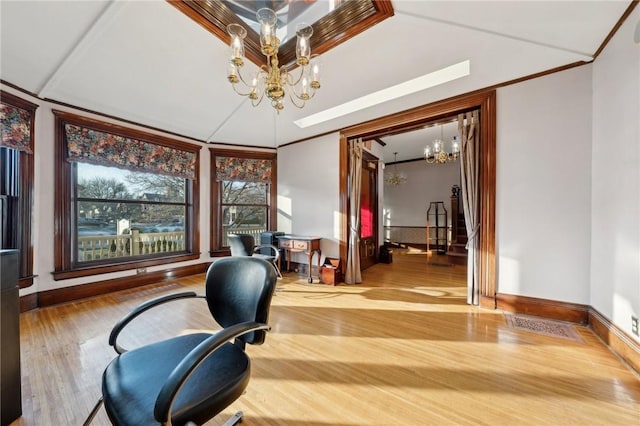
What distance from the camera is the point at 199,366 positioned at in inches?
42.6

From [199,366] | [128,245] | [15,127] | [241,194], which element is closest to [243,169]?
[241,194]

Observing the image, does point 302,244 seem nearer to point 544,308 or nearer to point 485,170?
point 485,170

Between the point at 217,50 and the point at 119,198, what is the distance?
9.05 ft

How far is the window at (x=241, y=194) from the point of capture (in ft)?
15.3

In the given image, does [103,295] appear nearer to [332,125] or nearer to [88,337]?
[88,337]

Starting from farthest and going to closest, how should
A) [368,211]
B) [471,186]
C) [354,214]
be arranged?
[368,211]
[354,214]
[471,186]

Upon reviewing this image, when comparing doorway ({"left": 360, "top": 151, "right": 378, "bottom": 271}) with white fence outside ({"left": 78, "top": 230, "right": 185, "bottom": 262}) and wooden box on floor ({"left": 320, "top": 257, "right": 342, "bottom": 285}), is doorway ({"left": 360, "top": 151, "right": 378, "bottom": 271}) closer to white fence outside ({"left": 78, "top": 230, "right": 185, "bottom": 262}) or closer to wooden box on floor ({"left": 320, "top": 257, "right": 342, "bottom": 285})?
wooden box on floor ({"left": 320, "top": 257, "right": 342, "bottom": 285})

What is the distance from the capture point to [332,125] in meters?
3.89

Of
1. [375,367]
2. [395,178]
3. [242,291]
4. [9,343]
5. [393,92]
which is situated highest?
[393,92]

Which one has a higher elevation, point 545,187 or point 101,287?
point 545,187

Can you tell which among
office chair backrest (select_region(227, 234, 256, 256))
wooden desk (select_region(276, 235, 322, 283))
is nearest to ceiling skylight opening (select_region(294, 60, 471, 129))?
wooden desk (select_region(276, 235, 322, 283))

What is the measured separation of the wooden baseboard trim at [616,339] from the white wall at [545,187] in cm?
23

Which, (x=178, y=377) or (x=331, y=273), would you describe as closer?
(x=178, y=377)

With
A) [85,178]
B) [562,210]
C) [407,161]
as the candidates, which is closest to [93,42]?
[85,178]
